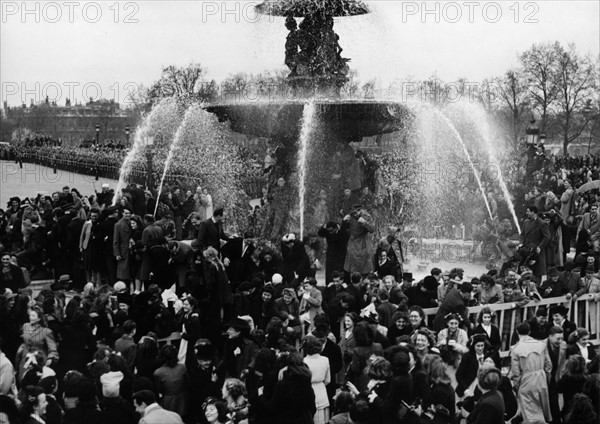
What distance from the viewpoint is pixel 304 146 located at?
18875 millimetres

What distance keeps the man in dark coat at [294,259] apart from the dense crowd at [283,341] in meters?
0.02

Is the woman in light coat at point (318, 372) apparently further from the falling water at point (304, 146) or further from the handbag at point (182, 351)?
the falling water at point (304, 146)

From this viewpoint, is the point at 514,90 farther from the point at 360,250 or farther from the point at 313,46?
the point at 360,250

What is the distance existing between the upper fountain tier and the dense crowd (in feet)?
11.3

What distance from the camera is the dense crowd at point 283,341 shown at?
27.3ft

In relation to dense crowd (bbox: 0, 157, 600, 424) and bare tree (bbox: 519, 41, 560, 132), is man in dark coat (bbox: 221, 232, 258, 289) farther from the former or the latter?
bare tree (bbox: 519, 41, 560, 132)

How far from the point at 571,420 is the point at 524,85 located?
54845mm

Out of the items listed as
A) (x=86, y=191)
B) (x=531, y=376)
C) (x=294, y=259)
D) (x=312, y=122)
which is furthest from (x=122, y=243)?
(x=86, y=191)

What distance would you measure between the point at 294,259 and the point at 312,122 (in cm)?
434

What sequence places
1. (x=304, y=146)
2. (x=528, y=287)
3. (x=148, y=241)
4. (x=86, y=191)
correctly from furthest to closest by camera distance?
(x=86, y=191), (x=304, y=146), (x=148, y=241), (x=528, y=287)

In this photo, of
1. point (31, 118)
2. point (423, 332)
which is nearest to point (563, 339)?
point (423, 332)

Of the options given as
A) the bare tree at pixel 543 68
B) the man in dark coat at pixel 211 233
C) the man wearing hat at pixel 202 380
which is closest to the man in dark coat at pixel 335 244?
the man in dark coat at pixel 211 233

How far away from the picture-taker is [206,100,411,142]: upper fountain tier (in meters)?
18.1

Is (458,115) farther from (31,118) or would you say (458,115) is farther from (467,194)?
(31,118)
